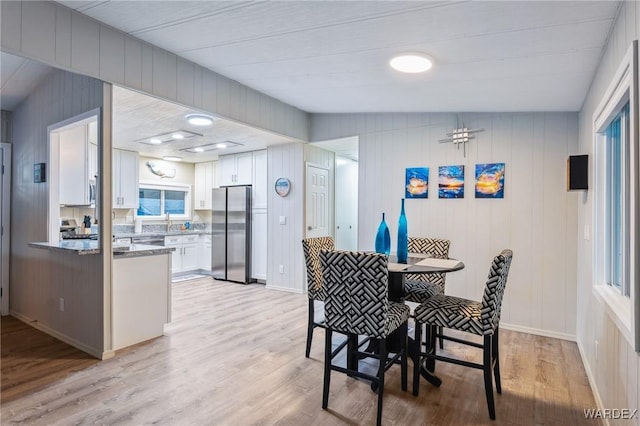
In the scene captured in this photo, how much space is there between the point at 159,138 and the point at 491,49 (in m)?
4.18

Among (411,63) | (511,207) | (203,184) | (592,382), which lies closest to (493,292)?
(592,382)

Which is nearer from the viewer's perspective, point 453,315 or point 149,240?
point 453,315

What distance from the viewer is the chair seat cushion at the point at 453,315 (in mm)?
2282

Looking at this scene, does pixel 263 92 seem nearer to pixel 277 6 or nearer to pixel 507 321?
pixel 277 6

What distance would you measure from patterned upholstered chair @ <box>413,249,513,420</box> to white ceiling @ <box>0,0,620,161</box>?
4.31 feet

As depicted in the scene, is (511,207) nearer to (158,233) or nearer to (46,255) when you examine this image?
(46,255)

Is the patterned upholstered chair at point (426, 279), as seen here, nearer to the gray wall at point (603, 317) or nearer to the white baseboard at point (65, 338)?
the gray wall at point (603, 317)

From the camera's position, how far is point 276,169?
18.0 feet

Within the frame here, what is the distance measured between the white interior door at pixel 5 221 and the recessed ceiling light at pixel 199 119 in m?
2.26

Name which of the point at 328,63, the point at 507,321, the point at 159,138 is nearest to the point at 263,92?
the point at 328,63

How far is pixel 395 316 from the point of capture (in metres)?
2.32

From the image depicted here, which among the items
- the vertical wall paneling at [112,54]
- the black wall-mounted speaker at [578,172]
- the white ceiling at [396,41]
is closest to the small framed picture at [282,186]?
the white ceiling at [396,41]

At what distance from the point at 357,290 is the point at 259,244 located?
3.95 metres

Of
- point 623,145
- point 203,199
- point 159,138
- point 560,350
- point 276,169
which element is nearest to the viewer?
point 623,145
